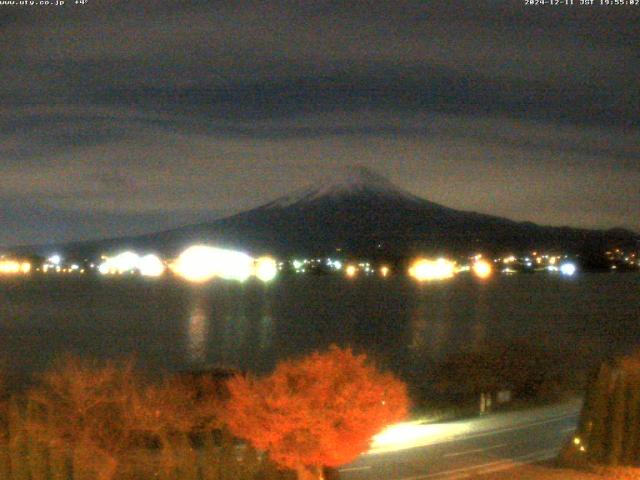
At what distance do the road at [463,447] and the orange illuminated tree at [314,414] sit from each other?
185cm

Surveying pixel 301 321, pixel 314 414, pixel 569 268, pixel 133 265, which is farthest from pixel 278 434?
pixel 133 265

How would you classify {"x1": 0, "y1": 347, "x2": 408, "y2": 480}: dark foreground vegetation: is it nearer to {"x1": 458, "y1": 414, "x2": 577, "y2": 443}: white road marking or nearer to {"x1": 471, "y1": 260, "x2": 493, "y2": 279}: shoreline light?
{"x1": 458, "y1": 414, "x2": 577, "y2": 443}: white road marking

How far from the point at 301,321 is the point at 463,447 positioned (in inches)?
1645

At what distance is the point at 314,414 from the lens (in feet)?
31.5

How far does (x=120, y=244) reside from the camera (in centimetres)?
14288

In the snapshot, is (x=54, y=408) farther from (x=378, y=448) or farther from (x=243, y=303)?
(x=243, y=303)

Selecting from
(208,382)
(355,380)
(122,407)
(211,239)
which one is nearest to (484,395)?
(208,382)

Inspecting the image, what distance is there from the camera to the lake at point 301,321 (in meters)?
38.4

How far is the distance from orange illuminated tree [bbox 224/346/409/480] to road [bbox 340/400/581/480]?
1.85 metres

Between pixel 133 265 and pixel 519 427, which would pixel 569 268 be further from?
pixel 519 427

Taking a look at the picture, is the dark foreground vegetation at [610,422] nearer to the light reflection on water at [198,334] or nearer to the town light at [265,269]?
the light reflection on water at [198,334]

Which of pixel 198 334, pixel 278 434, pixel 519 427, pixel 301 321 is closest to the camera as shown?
pixel 278 434

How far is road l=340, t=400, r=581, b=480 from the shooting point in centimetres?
1193

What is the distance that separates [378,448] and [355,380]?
4.64 m
